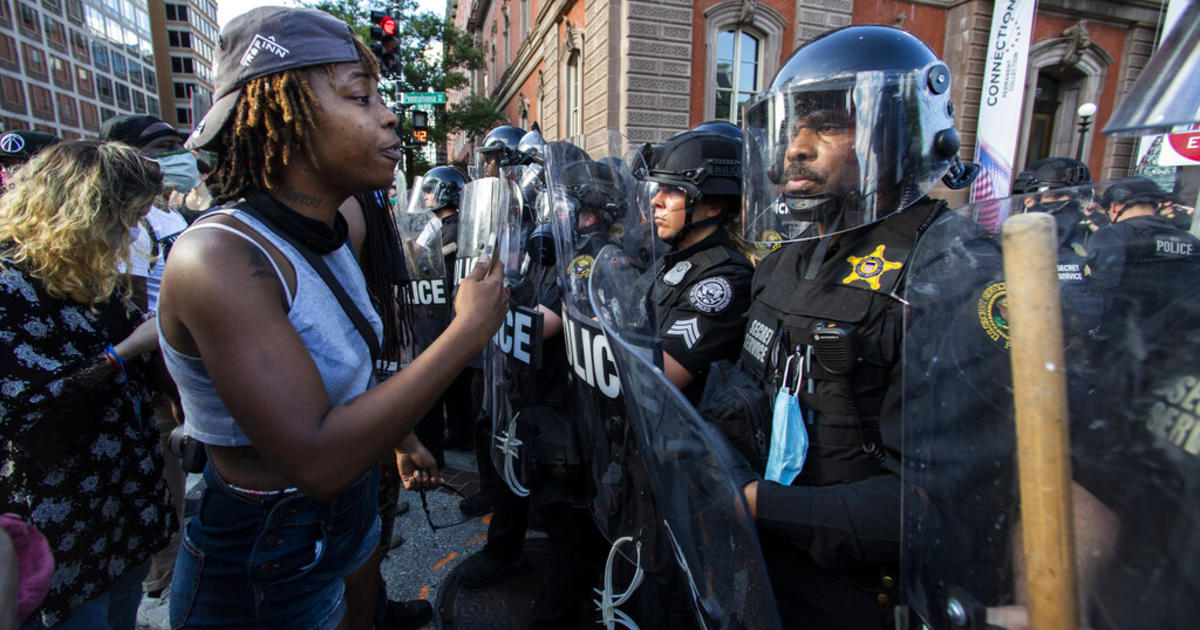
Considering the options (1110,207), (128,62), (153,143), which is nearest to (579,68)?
(153,143)

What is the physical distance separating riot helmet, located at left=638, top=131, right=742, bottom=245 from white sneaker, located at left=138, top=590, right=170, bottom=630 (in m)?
2.84

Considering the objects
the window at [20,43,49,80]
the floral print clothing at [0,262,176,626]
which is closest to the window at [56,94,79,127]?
the window at [20,43,49,80]

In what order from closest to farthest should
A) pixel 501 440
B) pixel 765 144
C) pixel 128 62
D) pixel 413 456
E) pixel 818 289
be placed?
1. pixel 818 289
2. pixel 765 144
3. pixel 413 456
4. pixel 501 440
5. pixel 128 62

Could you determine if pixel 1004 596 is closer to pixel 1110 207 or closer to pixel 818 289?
pixel 1110 207

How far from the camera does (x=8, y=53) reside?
4316 centimetres

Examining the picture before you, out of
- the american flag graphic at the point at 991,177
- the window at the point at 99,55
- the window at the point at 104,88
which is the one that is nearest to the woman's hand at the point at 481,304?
the american flag graphic at the point at 991,177

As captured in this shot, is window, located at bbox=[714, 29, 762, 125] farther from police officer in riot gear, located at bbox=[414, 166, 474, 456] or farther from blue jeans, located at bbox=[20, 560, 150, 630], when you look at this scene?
blue jeans, located at bbox=[20, 560, 150, 630]

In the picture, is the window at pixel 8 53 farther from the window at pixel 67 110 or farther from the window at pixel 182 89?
the window at pixel 182 89

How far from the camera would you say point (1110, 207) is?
2.41ft

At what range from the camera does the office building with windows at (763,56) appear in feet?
33.6

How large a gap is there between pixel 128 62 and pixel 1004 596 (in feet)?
280

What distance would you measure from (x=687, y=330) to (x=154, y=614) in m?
2.81

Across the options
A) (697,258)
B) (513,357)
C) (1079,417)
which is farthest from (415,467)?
(1079,417)

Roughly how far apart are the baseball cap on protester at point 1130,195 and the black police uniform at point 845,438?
0.42 metres
